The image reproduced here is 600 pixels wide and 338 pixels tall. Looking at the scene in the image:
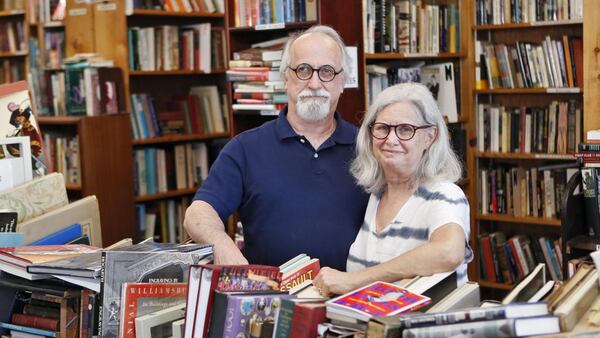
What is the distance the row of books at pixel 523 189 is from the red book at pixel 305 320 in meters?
3.61

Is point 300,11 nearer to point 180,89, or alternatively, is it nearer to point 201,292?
point 180,89

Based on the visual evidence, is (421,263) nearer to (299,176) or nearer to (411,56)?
(299,176)

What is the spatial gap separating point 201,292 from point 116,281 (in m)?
0.32

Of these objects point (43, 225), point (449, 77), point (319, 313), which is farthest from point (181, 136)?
point (319, 313)

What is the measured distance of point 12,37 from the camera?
795 centimetres

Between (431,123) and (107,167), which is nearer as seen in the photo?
(431,123)

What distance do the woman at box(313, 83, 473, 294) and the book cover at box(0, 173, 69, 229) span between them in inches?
41.7

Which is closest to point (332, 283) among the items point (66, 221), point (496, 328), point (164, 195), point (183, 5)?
point (496, 328)

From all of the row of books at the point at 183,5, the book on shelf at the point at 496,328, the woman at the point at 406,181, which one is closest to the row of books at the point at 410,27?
the row of books at the point at 183,5

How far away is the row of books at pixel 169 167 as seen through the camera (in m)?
6.03

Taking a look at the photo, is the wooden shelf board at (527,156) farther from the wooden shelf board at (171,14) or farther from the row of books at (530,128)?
the wooden shelf board at (171,14)

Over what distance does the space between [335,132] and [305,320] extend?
1427 millimetres

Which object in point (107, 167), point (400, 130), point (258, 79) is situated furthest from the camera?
point (107, 167)

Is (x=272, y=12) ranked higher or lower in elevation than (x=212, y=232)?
higher
